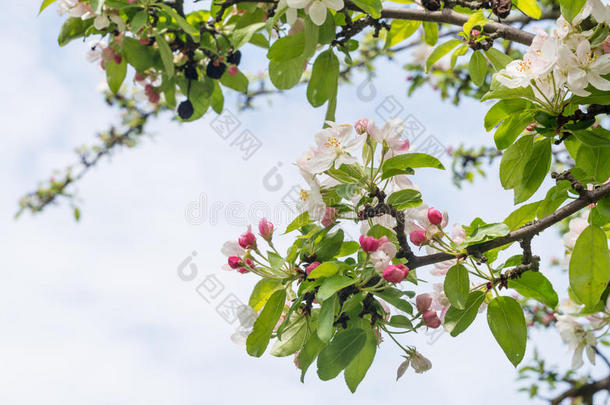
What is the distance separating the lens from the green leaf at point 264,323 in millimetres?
1329

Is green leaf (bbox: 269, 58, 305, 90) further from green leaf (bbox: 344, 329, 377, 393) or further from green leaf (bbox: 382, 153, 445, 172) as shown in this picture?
green leaf (bbox: 344, 329, 377, 393)

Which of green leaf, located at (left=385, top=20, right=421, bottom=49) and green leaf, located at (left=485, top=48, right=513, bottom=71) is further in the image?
green leaf, located at (left=385, top=20, right=421, bottom=49)

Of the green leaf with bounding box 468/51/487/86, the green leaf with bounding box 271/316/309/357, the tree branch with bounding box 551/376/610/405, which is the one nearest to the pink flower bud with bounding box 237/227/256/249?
the green leaf with bounding box 271/316/309/357

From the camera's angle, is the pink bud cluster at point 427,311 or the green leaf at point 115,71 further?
the green leaf at point 115,71

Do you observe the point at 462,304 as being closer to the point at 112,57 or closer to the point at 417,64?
the point at 112,57

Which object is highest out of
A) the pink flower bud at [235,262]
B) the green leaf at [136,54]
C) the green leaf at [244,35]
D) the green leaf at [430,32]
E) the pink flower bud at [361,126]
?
the green leaf at [136,54]

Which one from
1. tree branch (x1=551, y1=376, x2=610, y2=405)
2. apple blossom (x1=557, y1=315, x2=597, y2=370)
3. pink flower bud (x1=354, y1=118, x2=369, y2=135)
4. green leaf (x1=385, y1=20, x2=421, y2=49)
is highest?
green leaf (x1=385, y1=20, x2=421, y2=49)

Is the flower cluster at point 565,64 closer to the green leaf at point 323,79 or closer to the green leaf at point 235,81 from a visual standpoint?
the green leaf at point 323,79

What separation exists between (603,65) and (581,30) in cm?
18

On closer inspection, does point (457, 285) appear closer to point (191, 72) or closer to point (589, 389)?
point (191, 72)

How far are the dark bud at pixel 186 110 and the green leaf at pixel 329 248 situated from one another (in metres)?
1.07

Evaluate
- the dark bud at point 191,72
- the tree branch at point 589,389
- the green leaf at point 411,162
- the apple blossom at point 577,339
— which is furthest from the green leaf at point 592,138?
the tree branch at point 589,389

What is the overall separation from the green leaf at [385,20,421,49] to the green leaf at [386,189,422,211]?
994 mm

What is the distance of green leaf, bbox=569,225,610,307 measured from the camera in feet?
4.40
